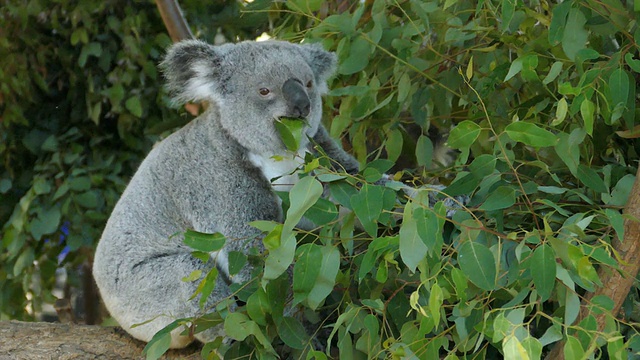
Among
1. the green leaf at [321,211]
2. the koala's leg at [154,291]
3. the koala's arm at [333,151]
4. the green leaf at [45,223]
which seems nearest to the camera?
the green leaf at [321,211]

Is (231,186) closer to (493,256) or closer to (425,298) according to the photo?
(425,298)

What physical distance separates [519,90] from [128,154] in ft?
7.54

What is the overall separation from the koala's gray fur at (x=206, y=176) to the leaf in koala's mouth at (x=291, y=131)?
57 millimetres

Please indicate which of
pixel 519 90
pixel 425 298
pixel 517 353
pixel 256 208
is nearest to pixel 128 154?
pixel 256 208

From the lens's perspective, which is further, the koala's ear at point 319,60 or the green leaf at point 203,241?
the koala's ear at point 319,60

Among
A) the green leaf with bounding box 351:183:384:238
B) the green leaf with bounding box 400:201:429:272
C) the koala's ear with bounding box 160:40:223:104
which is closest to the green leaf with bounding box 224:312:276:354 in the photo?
the green leaf with bounding box 351:183:384:238

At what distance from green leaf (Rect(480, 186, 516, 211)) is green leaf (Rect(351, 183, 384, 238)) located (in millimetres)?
263

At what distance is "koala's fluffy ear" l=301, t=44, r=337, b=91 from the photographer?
10.1 feet

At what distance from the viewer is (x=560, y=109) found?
1.80m

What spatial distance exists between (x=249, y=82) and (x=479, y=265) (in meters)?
1.47

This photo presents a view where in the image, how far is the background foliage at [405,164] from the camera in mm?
1714

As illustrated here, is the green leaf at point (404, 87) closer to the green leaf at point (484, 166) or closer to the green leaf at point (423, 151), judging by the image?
the green leaf at point (423, 151)

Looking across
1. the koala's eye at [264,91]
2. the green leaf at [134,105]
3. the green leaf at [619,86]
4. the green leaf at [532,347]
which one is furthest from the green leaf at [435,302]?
the green leaf at [134,105]

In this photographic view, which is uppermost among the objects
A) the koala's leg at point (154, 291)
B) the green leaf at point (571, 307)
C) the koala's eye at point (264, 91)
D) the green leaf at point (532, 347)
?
the green leaf at point (532, 347)
